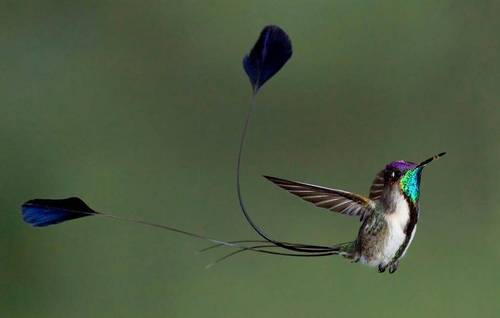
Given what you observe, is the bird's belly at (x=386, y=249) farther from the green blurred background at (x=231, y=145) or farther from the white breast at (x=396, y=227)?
the green blurred background at (x=231, y=145)

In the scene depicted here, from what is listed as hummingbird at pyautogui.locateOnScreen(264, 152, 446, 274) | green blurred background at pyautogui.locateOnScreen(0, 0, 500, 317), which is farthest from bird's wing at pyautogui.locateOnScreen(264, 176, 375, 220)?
green blurred background at pyautogui.locateOnScreen(0, 0, 500, 317)

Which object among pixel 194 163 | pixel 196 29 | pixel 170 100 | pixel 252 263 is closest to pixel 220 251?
pixel 252 263

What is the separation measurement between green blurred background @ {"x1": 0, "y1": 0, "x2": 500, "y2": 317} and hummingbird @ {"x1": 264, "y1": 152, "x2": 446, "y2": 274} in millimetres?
984

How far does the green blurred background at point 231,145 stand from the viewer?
139cm

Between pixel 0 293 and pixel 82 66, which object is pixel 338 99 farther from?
pixel 0 293

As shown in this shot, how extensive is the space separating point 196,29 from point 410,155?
50cm

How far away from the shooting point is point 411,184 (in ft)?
1.10

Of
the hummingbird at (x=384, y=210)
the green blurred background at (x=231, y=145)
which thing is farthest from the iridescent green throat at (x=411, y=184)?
the green blurred background at (x=231, y=145)

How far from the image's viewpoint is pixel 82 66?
1512 millimetres

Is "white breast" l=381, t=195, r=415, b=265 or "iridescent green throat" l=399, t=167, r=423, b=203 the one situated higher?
"iridescent green throat" l=399, t=167, r=423, b=203

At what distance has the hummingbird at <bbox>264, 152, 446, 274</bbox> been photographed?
0.33 metres

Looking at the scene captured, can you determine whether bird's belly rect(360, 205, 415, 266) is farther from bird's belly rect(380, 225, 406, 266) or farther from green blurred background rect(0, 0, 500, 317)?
green blurred background rect(0, 0, 500, 317)

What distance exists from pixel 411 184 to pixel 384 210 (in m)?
0.03

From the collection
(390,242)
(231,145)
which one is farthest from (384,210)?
(231,145)
